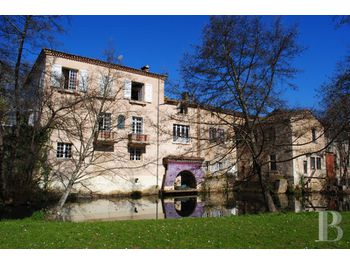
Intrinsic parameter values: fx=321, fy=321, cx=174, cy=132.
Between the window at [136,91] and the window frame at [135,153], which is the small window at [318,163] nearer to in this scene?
the window frame at [135,153]

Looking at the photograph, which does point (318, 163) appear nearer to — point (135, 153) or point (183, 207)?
point (183, 207)

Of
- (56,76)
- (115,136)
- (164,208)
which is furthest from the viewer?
(115,136)

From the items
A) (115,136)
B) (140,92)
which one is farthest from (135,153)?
(140,92)

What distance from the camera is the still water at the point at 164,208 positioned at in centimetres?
1700

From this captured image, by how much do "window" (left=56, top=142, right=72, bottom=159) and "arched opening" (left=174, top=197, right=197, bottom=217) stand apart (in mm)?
8228

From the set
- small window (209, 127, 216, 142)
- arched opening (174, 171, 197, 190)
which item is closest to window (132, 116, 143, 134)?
arched opening (174, 171, 197, 190)

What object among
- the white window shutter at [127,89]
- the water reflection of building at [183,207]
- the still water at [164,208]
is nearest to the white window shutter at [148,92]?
Answer: the white window shutter at [127,89]

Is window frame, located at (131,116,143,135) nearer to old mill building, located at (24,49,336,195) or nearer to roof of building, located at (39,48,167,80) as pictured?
old mill building, located at (24,49,336,195)

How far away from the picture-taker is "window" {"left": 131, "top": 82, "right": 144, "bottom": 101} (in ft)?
89.4

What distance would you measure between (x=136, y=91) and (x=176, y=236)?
21578 mm

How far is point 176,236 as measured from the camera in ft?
24.3

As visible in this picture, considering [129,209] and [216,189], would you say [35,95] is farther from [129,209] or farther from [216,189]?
[216,189]

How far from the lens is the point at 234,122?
12039mm

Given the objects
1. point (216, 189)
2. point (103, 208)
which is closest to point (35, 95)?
point (103, 208)
